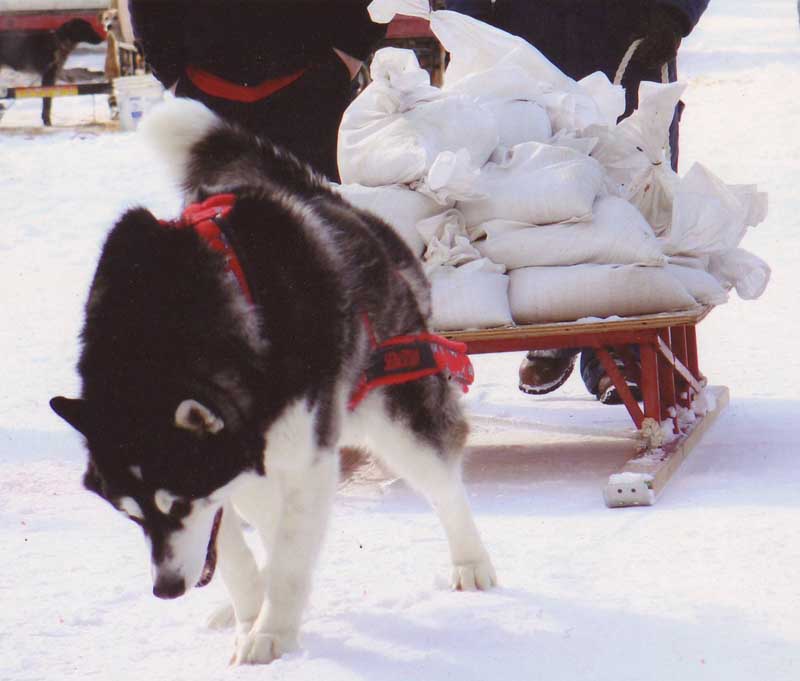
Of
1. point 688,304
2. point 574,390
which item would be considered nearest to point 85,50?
point 574,390

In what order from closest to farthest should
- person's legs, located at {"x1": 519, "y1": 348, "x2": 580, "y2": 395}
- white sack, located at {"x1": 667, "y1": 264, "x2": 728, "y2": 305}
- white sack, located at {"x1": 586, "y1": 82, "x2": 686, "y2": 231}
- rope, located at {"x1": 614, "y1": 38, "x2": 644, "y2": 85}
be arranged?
white sack, located at {"x1": 667, "y1": 264, "x2": 728, "y2": 305}
white sack, located at {"x1": 586, "y1": 82, "x2": 686, "y2": 231}
rope, located at {"x1": 614, "y1": 38, "x2": 644, "y2": 85}
person's legs, located at {"x1": 519, "y1": 348, "x2": 580, "y2": 395}

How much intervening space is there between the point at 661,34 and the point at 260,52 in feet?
4.43

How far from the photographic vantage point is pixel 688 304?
142 inches

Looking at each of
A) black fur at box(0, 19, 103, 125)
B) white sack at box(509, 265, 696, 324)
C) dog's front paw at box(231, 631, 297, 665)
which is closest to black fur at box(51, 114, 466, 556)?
dog's front paw at box(231, 631, 297, 665)

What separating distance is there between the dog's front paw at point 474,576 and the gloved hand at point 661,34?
2.22m

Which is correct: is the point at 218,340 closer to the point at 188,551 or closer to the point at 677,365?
the point at 188,551

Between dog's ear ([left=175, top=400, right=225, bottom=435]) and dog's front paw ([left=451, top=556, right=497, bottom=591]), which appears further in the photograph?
dog's front paw ([left=451, top=556, right=497, bottom=591])

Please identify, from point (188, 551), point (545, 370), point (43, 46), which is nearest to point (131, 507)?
point (188, 551)

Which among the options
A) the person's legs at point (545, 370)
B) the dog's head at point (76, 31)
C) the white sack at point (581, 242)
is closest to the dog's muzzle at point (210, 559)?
the white sack at point (581, 242)

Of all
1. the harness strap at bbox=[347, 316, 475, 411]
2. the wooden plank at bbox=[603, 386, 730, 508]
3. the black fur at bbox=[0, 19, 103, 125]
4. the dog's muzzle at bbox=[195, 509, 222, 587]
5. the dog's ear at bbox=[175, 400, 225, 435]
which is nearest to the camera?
the dog's ear at bbox=[175, 400, 225, 435]

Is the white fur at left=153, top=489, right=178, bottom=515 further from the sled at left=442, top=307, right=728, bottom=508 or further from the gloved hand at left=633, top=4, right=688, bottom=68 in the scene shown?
the gloved hand at left=633, top=4, right=688, bottom=68

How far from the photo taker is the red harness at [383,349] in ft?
7.41

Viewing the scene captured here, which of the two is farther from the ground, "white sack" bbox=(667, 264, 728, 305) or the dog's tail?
the dog's tail

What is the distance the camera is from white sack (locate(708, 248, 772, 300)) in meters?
3.96
